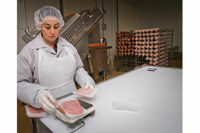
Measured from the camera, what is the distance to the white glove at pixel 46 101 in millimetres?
857

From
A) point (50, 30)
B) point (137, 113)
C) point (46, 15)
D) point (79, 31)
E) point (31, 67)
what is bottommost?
point (137, 113)

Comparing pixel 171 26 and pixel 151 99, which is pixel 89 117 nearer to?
pixel 151 99

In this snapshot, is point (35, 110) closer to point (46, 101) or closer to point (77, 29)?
point (46, 101)

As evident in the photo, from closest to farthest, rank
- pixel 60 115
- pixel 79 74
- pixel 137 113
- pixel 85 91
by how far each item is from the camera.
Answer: pixel 60 115 < pixel 137 113 < pixel 85 91 < pixel 79 74

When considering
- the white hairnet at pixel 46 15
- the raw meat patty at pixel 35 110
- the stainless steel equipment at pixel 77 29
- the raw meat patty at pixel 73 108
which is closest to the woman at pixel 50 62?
the white hairnet at pixel 46 15

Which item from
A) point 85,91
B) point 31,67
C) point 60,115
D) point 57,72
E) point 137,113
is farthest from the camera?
point 57,72

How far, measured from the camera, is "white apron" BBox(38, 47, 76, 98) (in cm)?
143

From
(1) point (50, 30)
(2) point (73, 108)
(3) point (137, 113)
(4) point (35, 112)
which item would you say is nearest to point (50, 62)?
(1) point (50, 30)

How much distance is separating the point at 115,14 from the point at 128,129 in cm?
702

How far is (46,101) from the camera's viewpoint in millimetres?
873

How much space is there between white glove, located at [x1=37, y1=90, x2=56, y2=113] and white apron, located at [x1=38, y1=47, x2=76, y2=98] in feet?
1.71

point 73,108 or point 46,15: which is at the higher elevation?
point 46,15

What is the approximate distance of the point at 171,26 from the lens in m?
8.36

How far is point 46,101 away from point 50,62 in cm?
67
